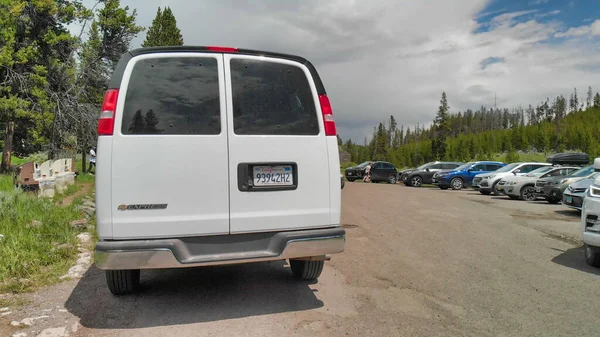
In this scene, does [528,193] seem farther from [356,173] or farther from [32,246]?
[356,173]

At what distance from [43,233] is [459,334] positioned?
5.98 meters

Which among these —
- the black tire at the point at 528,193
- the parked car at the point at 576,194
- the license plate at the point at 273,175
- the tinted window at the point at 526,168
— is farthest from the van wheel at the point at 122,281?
the tinted window at the point at 526,168

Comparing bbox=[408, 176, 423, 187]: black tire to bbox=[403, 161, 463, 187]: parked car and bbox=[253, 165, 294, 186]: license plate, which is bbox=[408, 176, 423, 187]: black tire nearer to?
bbox=[403, 161, 463, 187]: parked car

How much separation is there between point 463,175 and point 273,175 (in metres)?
23.0

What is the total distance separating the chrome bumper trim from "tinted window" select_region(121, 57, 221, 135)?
0.96m

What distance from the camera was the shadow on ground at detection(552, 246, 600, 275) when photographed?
5740 mm

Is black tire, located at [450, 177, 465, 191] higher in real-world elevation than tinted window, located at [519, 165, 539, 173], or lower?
lower

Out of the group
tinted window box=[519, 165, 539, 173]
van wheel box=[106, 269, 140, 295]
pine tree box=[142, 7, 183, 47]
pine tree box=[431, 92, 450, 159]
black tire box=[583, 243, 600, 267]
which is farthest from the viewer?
pine tree box=[431, 92, 450, 159]

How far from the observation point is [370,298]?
171 inches

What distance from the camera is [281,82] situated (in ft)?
13.0

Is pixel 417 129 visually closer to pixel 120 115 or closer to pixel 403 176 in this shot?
pixel 403 176

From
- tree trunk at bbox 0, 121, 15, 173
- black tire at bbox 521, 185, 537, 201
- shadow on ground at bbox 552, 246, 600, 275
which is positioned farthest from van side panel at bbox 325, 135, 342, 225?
tree trunk at bbox 0, 121, 15, 173

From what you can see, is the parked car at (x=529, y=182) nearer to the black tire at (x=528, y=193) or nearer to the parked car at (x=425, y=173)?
the black tire at (x=528, y=193)

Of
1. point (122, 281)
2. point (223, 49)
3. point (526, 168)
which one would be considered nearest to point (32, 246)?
point (122, 281)
